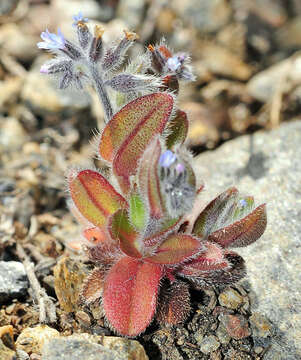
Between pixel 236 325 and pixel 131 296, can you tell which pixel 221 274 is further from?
pixel 131 296

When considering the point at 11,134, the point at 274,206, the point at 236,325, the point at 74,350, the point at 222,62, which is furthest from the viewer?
the point at 222,62

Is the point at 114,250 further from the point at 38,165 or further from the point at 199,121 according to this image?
the point at 199,121

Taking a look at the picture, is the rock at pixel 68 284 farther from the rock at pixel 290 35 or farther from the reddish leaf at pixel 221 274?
the rock at pixel 290 35

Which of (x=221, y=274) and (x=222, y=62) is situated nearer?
(x=221, y=274)

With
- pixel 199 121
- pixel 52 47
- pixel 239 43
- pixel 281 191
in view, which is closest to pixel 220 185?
pixel 281 191

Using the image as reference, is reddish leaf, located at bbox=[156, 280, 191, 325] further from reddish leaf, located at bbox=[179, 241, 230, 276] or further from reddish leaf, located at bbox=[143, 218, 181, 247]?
reddish leaf, located at bbox=[143, 218, 181, 247]

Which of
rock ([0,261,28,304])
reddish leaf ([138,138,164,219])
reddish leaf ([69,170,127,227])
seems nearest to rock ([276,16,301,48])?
reddish leaf ([69,170,127,227])

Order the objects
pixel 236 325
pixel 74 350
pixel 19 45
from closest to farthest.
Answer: pixel 74 350 → pixel 236 325 → pixel 19 45

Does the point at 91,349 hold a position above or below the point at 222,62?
above

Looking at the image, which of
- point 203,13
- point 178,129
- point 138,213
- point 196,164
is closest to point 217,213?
point 138,213
